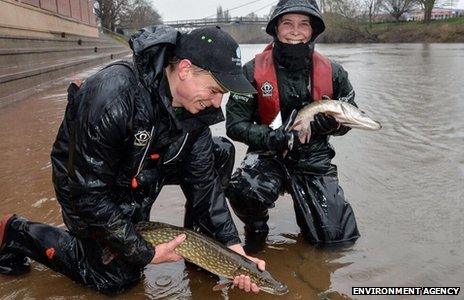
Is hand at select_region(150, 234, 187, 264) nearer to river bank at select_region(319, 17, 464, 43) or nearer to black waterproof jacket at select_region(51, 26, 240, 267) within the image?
black waterproof jacket at select_region(51, 26, 240, 267)

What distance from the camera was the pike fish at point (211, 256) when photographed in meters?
3.20

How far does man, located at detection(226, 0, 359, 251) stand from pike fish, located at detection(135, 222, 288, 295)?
3.18ft

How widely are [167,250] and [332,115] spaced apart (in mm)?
2014

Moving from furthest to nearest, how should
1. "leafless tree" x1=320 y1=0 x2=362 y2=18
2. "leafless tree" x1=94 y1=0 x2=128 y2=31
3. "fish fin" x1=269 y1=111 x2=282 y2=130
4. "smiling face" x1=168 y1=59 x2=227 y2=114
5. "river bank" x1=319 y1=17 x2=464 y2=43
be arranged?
"leafless tree" x1=320 y1=0 x2=362 y2=18, "leafless tree" x1=94 y1=0 x2=128 y2=31, "river bank" x1=319 y1=17 x2=464 y2=43, "fish fin" x1=269 y1=111 x2=282 y2=130, "smiling face" x1=168 y1=59 x2=227 y2=114

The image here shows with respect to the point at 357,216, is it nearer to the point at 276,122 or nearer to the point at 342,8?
the point at 276,122

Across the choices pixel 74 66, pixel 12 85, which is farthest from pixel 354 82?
pixel 74 66

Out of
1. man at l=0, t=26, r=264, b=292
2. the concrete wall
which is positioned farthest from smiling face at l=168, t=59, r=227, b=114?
the concrete wall

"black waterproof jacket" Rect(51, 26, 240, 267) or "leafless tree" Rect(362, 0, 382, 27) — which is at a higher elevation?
"leafless tree" Rect(362, 0, 382, 27)

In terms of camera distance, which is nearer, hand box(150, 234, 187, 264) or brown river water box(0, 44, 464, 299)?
hand box(150, 234, 187, 264)

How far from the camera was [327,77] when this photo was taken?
4695mm

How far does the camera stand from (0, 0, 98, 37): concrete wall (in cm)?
1652

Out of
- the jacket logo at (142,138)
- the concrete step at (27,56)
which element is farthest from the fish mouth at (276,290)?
the concrete step at (27,56)

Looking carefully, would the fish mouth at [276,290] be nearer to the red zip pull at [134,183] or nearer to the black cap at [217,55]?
the red zip pull at [134,183]

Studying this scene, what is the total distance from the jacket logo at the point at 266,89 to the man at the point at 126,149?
1228 mm
